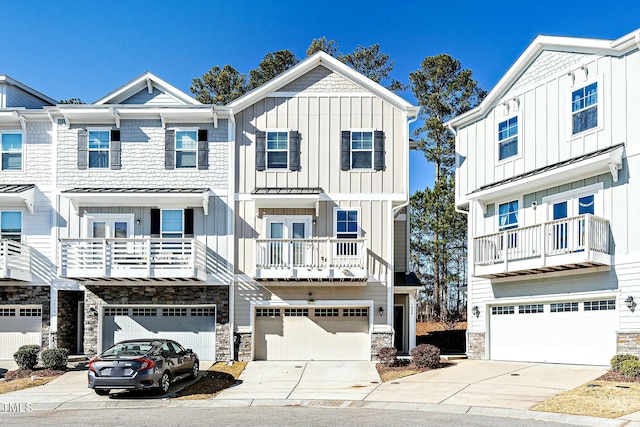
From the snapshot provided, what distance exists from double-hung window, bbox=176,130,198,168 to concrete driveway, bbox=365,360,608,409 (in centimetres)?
1045

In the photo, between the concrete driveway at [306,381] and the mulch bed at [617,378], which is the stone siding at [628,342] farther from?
the concrete driveway at [306,381]

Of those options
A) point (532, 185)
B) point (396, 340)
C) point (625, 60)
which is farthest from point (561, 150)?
point (396, 340)

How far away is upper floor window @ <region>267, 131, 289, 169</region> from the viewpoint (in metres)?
25.0

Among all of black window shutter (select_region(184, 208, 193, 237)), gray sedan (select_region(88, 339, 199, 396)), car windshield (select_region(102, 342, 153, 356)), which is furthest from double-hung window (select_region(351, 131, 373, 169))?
car windshield (select_region(102, 342, 153, 356))

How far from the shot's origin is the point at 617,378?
17500 millimetres

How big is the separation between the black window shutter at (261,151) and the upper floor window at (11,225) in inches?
327

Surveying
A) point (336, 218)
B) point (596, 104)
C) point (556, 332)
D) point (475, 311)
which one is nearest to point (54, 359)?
point (336, 218)

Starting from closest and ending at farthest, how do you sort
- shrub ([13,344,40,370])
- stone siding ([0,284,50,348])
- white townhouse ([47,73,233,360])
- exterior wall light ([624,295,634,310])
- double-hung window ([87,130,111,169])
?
exterior wall light ([624,295,634,310]) → shrub ([13,344,40,370]) → white townhouse ([47,73,233,360]) → stone siding ([0,284,50,348]) → double-hung window ([87,130,111,169])

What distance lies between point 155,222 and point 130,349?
7.17 m

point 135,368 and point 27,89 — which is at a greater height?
point 27,89

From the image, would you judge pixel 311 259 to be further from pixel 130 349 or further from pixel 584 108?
pixel 584 108

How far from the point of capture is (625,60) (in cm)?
1966

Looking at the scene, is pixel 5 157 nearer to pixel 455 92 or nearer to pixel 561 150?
pixel 561 150

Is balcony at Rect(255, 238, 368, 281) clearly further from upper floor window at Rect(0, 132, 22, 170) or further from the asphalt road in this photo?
upper floor window at Rect(0, 132, 22, 170)
